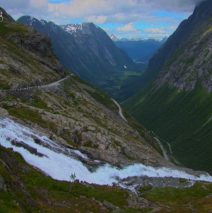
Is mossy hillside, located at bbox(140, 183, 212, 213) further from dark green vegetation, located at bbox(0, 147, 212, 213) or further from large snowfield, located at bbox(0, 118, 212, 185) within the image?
large snowfield, located at bbox(0, 118, 212, 185)

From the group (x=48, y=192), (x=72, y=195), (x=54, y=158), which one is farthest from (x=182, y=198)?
(x=48, y=192)

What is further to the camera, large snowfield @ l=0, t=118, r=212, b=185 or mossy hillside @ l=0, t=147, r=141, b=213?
large snowfield @ l=0, t=118, r=212, b=185

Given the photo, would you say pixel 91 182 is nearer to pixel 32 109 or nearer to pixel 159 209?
pixel 159 209

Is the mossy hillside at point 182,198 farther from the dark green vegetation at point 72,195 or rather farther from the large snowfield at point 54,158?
the large snowfield at point 54,158

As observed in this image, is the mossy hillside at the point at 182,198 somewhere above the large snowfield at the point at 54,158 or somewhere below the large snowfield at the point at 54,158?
below

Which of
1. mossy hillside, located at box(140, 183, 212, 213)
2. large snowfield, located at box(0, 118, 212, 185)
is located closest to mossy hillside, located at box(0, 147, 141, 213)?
large snowfield, located at box(0, 118, 212, 185)

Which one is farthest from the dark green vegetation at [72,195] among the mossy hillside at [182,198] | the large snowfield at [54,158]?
the large snowfield at [54,158]

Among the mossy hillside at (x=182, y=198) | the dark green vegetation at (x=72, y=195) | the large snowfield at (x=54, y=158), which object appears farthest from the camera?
the large snowfield at (x=54, y=158)

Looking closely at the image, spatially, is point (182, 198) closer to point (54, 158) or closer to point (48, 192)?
point (54, 158)

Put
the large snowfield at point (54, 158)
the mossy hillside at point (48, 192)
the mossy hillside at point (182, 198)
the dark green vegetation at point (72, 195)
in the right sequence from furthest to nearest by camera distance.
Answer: the large snowfield at point (54, 158), the mossy hillside at point (182, 198), the dark green vegetation at point (72, 195), the mossy hillside at point (48, 192)
